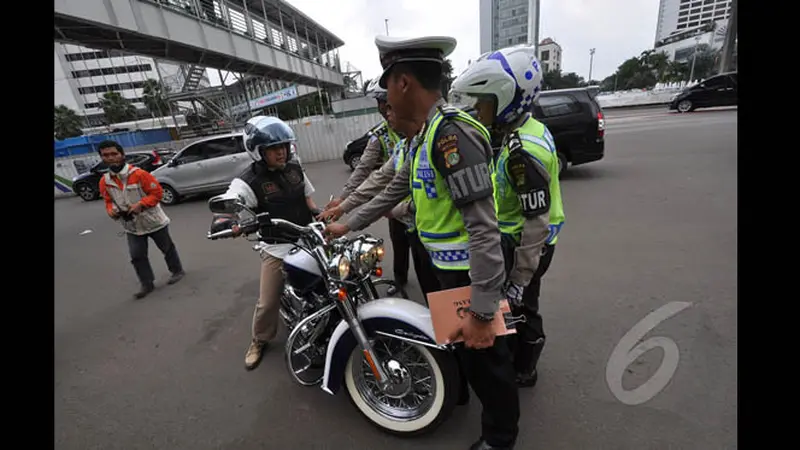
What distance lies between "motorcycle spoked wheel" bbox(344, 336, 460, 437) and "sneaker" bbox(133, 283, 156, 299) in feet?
11.3

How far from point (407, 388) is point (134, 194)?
150 inches

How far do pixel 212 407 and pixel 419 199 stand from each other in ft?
6.76

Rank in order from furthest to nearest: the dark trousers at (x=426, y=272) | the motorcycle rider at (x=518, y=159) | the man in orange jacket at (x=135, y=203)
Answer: the man in orange jacket at (x=135, y=203) → the dark trousers at (x=426, y=272) → the motorcycle rider at (x=518, y=159)

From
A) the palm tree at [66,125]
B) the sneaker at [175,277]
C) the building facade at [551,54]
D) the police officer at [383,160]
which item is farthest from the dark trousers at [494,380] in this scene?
the building facade at [551,54]

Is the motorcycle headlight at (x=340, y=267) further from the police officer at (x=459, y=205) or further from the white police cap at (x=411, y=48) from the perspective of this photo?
the white police cap at (x=411, y=48)

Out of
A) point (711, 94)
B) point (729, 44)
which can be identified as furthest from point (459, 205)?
point (729, 44)

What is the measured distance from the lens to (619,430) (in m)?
1.72

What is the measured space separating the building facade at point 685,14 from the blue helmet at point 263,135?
333 feet

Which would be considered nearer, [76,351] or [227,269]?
[76,351]

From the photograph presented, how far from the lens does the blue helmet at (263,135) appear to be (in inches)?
79.1
